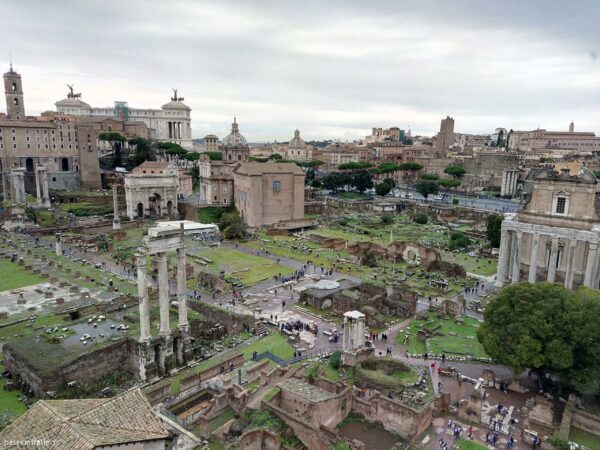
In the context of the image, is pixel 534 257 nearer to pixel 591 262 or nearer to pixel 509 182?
pixel 591 262

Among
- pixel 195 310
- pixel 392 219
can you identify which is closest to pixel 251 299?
pixel 195 310

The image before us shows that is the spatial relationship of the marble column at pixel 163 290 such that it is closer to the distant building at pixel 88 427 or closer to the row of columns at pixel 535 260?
the distant building at pixel 88 427

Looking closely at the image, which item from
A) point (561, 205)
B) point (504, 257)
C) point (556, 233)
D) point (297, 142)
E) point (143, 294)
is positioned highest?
point (297, 142)

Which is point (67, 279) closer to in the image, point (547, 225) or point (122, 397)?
point (122, 397)

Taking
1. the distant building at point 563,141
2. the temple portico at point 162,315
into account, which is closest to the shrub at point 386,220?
the temple portico at point 162,315

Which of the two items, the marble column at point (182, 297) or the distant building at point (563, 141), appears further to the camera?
the distant building at point (563, 141)

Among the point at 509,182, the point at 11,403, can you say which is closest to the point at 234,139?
the point at 509,182

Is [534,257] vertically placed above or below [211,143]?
below

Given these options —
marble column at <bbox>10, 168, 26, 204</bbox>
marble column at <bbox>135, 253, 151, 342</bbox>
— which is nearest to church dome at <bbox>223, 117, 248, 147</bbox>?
marble column at <bbox>10, 168, 26, 204</bbox>
